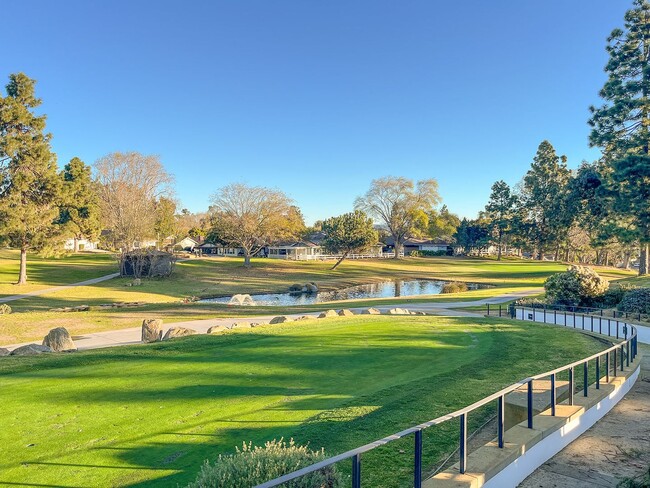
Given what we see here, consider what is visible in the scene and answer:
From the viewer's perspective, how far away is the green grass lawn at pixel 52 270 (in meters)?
39.7

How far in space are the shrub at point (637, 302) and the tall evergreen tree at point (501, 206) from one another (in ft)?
226

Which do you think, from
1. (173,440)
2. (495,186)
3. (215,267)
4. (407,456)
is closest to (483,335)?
(407,456)

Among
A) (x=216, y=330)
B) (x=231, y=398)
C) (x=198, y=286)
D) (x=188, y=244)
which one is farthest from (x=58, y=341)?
(x=188, y=244)

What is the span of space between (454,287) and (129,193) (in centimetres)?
3932

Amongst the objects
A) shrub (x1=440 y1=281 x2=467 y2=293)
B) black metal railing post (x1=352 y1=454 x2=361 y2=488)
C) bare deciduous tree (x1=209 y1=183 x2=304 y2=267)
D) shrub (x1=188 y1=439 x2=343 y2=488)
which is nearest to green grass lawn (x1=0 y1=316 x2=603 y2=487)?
shrub (x1=188 y1=439 x2=343 y2=488)

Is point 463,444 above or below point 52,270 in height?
above

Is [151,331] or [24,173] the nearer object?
[151,331]

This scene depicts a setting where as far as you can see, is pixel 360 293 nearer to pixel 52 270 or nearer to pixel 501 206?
pixel 52 270

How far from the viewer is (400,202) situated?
87812 millimetres

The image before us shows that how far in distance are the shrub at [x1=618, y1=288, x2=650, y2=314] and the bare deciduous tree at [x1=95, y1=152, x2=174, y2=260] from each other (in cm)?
4334

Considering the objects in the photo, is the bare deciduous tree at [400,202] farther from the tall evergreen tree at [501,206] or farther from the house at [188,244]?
the house at [188,244]

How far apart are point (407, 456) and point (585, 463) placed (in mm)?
2292

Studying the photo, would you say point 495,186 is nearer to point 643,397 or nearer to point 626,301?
point 626,301

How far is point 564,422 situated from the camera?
19.5 feet
